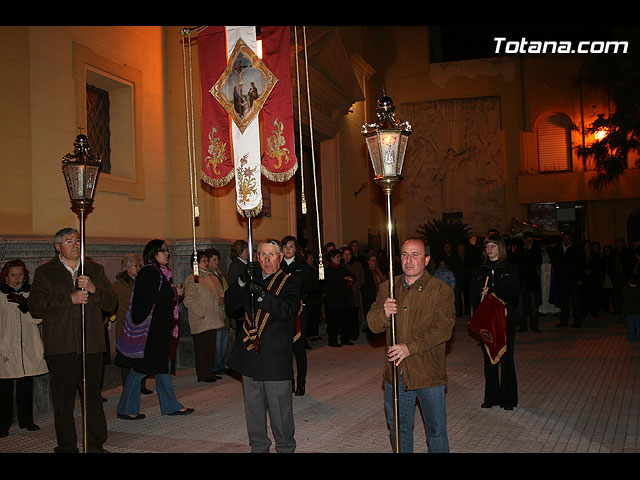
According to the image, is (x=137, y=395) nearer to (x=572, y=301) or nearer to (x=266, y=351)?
(x=266, y=351)

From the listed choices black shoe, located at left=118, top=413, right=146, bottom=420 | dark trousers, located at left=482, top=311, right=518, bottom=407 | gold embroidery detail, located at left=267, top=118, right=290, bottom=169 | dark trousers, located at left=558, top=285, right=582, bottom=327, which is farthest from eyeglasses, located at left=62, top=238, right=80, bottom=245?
dark trousers, located at left=558, top=285, right=582, bottom=327

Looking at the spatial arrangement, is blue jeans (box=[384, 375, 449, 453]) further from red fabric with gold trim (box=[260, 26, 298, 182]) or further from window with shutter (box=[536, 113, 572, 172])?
window with shutter (box=[536, 113, 572, 172])

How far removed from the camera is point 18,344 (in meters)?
7.05

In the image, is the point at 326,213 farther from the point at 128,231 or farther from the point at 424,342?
the point at 424,342

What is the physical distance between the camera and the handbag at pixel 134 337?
715cm

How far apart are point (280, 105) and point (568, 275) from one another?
1022 cm

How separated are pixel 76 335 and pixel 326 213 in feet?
46.7

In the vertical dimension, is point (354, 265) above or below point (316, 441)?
above

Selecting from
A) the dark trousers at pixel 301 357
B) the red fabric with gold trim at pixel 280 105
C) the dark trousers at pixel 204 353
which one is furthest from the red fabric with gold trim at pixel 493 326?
the dark trousers at pixel 204 353

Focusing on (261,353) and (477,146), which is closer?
(261,353)

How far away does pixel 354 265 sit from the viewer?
13.8 meters

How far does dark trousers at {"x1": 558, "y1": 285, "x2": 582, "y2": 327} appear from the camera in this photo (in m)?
14.5

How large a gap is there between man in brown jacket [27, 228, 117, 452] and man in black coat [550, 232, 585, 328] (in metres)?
11.6

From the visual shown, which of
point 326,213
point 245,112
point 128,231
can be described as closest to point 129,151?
point 128,231
